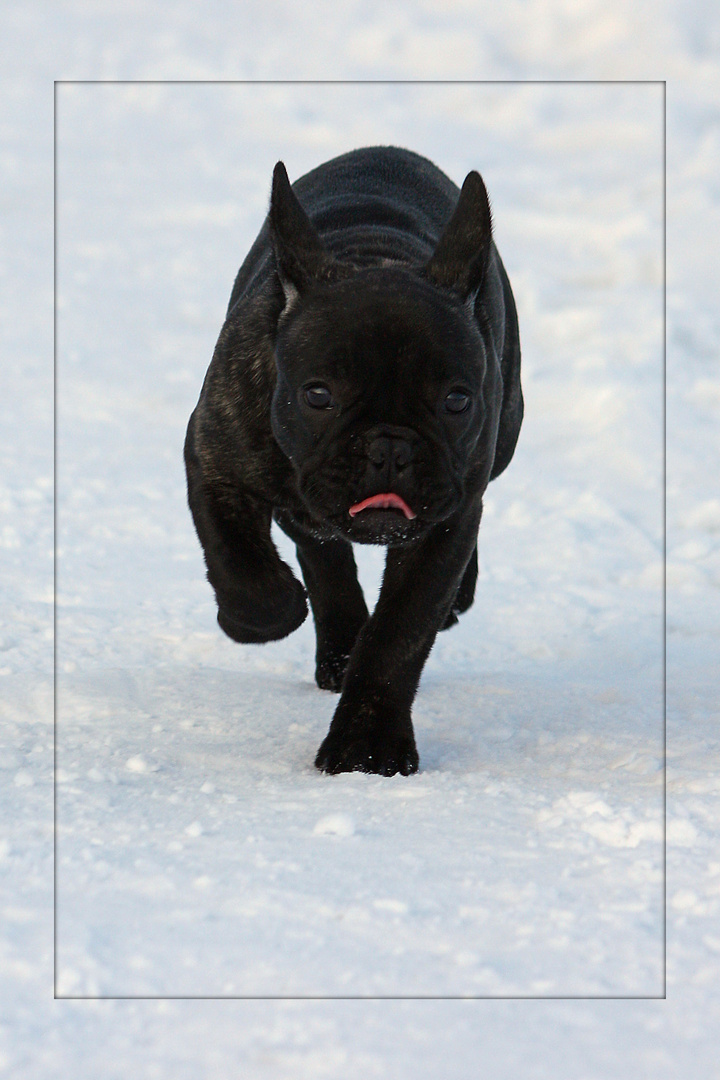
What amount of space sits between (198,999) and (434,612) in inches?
81.1

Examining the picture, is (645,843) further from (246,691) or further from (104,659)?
(104,659)

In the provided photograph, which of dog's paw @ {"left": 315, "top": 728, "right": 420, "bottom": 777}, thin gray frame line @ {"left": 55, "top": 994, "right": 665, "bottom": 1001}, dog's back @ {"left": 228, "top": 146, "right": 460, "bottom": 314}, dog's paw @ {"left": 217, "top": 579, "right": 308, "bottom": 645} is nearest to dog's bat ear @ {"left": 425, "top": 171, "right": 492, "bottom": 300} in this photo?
dog's back @ {"left": 228, "top": 146, "right": 460, "bottom": 314}

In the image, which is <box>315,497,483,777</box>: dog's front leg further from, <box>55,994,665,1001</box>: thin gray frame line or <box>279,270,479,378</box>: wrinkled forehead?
<box>55,994,665,1001</box>: thin gray frame line

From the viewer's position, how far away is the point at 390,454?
365cm

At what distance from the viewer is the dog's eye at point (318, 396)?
381cm

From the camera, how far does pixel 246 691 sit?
5164mm

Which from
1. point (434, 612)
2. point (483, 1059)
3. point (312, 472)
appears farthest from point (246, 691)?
point (483, 1059)

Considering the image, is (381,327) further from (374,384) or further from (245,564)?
(245,564)

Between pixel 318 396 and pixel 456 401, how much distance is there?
38 cm

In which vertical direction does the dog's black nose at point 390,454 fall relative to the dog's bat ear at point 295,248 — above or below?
below

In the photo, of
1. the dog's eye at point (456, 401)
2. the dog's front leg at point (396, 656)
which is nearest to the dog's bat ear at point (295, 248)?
the dog's eye at point (456, 401)

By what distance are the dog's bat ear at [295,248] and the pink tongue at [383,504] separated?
30.0 inches

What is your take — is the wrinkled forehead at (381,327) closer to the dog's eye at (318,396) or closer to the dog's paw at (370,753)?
the dog's eye at (318,396)

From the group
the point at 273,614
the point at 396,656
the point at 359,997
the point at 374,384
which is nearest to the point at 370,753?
the point at 396,656
